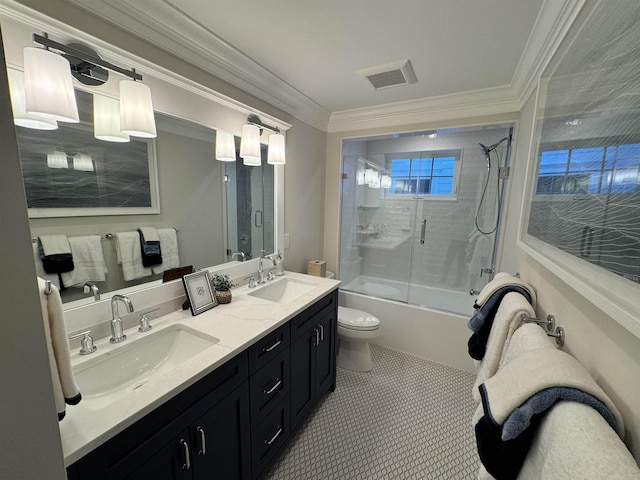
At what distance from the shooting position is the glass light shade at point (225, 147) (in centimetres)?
171

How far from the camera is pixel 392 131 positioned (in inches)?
101

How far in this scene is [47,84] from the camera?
36.6 inches

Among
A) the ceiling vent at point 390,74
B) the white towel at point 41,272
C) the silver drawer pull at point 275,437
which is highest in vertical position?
the ceiling vent at point 390,74

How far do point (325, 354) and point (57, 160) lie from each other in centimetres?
182

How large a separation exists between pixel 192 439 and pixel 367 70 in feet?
7.22

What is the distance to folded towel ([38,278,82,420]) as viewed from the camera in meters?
0.63

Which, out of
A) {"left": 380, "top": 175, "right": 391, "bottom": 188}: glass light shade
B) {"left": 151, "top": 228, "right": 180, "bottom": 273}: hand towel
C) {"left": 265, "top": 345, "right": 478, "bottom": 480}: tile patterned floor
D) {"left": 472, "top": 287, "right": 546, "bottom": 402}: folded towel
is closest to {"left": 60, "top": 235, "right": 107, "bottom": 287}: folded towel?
{"left": 151, "top": 228, "right": 180, "bottom": 273}: hand towel

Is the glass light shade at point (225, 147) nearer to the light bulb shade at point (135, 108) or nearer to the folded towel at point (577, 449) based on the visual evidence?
the light bulb shade at point (135, 108)

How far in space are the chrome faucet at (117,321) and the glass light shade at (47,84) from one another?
734 mm

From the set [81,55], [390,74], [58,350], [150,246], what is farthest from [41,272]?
[390,74]

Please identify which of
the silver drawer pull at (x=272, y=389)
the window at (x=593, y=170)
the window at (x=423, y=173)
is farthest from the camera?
the window at (x=423, y=173)

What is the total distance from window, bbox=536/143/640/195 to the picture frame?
165cm

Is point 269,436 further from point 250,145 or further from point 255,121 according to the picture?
point 255,121

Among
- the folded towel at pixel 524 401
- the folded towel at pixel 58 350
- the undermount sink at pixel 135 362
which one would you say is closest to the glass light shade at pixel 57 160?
the folded towel at pixel 58 350
